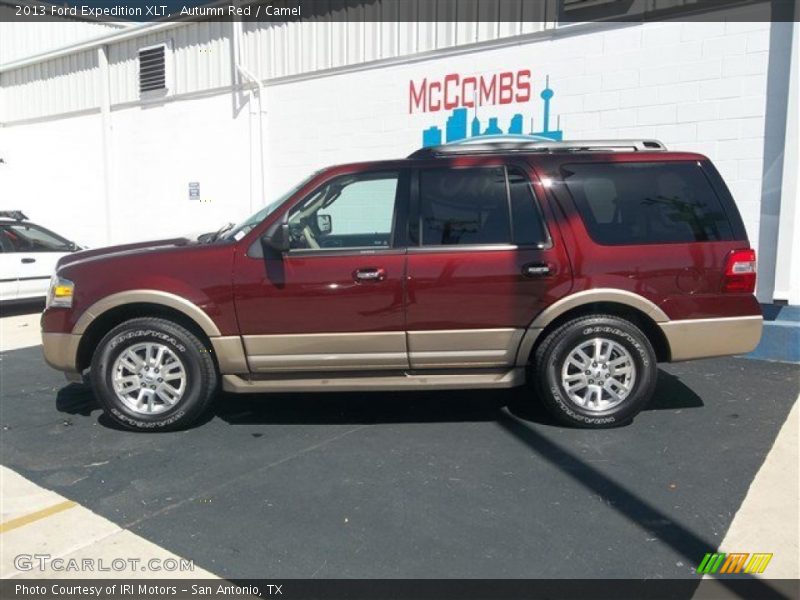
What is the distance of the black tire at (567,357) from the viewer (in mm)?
4598

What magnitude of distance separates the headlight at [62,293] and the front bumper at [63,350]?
224 mm

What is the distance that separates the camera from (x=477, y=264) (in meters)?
4.57

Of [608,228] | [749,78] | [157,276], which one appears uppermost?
[749,78]

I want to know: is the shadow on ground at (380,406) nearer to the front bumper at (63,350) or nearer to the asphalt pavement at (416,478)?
the asphalt pavement at (416,478)

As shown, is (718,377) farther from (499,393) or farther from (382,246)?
(382,246)

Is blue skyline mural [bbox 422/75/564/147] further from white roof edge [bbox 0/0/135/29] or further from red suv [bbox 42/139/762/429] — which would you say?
white roof edge [bbox 0/0/135/29]

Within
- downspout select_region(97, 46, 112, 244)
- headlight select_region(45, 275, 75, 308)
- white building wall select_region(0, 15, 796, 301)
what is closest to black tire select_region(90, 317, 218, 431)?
headlight select_region(45, 275, 75, 308)

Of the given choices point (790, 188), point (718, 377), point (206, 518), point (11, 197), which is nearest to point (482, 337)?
point (206, 518)

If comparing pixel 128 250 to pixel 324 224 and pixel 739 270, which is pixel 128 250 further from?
pixel 739 270

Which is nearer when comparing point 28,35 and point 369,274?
point 369,274

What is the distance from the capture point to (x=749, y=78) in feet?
22.2

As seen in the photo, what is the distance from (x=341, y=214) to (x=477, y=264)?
1.23 m

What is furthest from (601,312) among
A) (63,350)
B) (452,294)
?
(63,350)

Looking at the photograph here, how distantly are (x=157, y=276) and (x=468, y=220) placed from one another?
2.23 m
